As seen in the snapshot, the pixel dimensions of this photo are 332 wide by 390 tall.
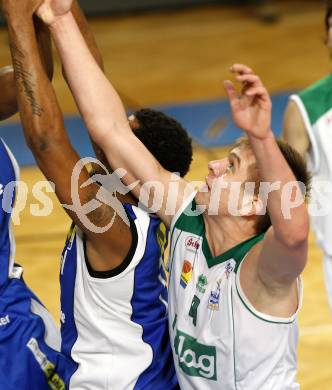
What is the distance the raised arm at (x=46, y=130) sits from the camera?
353cm

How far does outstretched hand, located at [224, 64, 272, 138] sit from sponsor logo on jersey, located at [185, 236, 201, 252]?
93cm

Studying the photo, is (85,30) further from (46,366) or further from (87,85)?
(46,366)

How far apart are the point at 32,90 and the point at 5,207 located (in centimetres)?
73

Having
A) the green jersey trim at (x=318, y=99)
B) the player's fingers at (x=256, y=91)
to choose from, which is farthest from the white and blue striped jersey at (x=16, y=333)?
the green jersey trim at (x=318, y=99)

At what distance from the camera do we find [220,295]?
145 inches

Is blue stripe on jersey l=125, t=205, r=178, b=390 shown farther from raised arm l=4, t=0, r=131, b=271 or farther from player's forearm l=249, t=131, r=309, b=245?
player's forearm l=249, t=131, r=309, b=245

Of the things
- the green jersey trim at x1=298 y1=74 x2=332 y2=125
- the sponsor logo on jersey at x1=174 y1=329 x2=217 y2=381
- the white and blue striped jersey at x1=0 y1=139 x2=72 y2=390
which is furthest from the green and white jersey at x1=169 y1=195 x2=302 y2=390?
the green jersey trim at x1=298 y1=74 x2=332 y2=125

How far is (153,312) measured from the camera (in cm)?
403

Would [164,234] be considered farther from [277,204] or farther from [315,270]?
[315,270]

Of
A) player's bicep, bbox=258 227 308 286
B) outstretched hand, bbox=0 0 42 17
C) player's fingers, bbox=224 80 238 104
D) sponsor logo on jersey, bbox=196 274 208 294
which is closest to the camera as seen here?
player's fingers, bbox=224 80 238 104

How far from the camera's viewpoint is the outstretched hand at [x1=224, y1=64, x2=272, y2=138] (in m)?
3.05

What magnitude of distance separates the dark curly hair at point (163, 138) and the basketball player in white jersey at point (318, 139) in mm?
1283

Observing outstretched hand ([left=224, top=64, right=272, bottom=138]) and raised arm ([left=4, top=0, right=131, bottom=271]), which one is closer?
outstretched hand ([left=224, top=64, right=272, bottom=138])

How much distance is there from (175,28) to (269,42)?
5.23 feet
